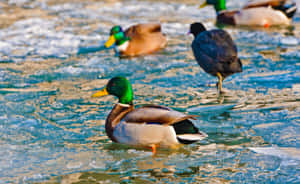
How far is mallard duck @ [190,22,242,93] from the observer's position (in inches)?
237

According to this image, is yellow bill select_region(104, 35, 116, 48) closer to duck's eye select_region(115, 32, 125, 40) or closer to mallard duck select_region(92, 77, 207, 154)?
duck's eye select_region(115, 32, 125, 40)

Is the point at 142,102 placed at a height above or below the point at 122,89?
below

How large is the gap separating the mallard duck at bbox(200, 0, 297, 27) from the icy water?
35cm

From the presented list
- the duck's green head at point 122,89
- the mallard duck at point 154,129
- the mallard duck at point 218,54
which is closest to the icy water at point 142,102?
the mallard duck at point 154,129

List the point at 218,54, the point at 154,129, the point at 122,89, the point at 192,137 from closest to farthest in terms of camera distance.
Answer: the point at 192,137
the point at 154,129
the point at 122,89
the point at 218,54

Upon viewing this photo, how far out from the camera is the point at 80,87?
6.51 m

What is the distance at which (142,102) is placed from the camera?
5.82m

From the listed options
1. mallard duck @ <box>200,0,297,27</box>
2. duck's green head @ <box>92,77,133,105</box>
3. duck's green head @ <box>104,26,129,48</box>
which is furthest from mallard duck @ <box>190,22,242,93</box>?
mallard duck @ <box>200,0,297,27</box>

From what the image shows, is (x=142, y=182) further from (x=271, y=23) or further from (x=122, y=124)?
(x=271, y=23)

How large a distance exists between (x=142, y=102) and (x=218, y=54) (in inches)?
43.5

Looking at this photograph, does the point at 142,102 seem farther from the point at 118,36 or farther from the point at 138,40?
the point at 138,40

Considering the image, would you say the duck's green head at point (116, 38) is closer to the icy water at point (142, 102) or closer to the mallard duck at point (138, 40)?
the mallard duck at point (138, 40)

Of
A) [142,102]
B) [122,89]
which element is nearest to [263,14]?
[142,102]

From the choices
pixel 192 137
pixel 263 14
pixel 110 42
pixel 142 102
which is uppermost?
pixel 263 14
